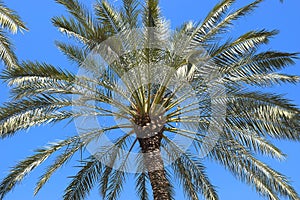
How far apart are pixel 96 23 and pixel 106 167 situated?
3962 millimetres

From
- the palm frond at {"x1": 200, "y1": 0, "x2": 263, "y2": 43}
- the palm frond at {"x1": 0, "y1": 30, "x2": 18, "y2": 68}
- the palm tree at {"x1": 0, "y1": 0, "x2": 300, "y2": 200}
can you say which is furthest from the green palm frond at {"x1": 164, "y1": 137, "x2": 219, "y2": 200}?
the palm frond at {"x1": 0, "y1": 30, "x2": 18, "y2": 68}

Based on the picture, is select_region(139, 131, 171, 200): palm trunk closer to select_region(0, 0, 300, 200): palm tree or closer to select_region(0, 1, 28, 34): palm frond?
select_region(0, 0, 300, 200): palm tree

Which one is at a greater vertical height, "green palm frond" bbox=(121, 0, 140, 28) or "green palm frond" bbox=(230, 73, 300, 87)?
"green palm frond" bbox=(121, 0, 140, 28)

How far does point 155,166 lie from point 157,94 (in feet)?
5.84

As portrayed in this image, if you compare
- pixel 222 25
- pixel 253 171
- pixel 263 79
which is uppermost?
pixel 222 25

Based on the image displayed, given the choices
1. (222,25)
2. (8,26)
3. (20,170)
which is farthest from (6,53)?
(222,25)

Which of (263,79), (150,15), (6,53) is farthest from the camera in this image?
(6,53)

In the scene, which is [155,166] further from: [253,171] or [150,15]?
[150,15]

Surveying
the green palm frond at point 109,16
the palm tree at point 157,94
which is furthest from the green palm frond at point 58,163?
the green palm frond at point 109,16

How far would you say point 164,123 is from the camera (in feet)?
38.6

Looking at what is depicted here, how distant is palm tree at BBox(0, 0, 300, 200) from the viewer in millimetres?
11023

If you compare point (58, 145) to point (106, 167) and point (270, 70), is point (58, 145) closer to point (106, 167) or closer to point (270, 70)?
point (106, 167)

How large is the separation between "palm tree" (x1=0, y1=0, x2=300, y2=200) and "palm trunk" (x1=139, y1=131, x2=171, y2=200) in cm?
2

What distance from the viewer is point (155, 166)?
11469mm
